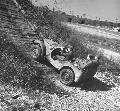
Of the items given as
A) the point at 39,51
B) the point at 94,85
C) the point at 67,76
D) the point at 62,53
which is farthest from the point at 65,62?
the point at 94,85

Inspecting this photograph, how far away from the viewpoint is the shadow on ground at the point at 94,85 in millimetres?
11063

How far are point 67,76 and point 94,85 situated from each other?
2.33 meters

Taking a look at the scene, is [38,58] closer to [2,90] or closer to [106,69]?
[2,90]

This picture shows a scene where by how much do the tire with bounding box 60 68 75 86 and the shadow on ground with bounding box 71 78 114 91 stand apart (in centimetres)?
69

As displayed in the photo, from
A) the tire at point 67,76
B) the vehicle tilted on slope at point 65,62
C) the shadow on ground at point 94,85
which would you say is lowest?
the shadow on ground at point 94,85

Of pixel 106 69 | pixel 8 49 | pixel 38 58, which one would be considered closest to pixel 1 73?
pixel 8 49

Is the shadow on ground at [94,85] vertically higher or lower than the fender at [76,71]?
lower

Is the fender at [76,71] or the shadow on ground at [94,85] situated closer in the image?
the fender at [76,71]

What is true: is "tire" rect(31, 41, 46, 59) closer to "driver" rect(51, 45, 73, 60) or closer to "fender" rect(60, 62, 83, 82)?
"driver" rect(51, 45, 73, 60)

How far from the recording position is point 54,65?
10.8 metres

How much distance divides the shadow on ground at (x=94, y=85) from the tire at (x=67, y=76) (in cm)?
69

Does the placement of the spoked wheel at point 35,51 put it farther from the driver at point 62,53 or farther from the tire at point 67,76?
the tire at point 67,76

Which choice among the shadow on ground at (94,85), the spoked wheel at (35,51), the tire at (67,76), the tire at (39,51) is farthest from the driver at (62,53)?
the shadow on ground at (94,85)

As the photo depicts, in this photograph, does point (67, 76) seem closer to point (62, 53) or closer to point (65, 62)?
point (65, 62)
